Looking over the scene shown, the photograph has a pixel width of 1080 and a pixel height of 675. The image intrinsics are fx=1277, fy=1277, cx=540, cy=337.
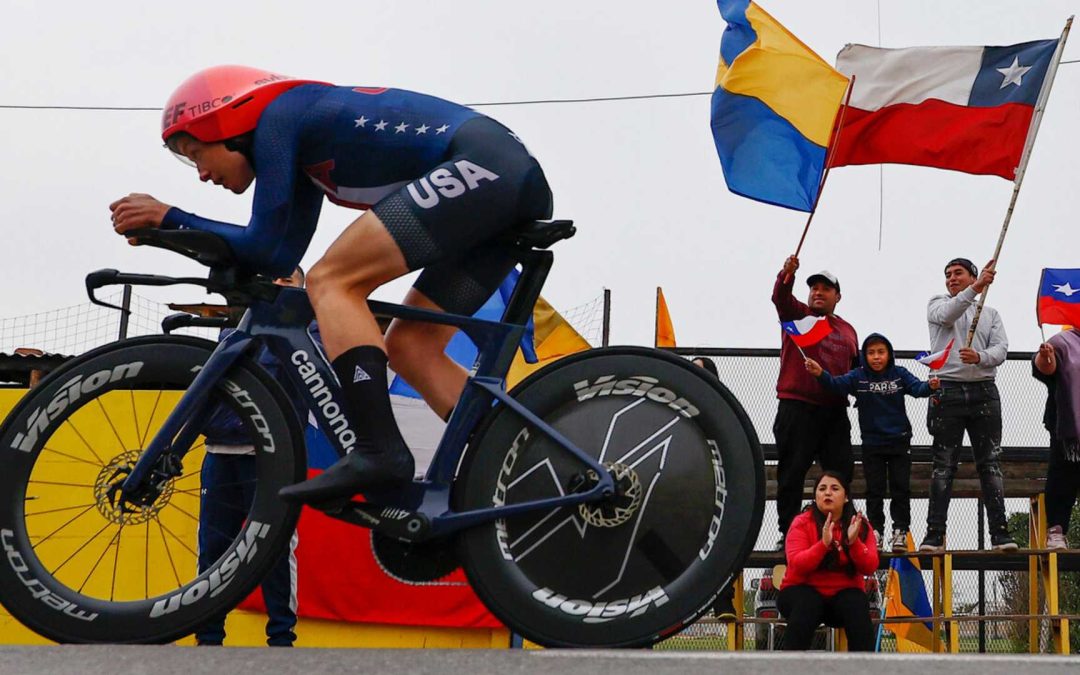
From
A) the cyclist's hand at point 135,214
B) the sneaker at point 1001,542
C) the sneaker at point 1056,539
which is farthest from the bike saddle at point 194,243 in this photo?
the sneaker at point 1056,539

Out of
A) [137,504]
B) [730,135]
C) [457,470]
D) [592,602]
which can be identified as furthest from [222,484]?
[730,135]

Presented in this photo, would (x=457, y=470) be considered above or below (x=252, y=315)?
below

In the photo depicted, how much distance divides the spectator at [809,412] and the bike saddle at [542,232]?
4.74 m

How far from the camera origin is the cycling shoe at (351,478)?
10.5 feet

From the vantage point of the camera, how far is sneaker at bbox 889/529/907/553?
845cm

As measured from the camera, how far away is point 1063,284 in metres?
8.74

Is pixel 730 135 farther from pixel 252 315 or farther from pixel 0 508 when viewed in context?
pixel 0 508

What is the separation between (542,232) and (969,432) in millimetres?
5531

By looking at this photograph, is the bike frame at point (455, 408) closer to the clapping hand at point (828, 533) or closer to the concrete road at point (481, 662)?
the concrete road at point (481, 662)

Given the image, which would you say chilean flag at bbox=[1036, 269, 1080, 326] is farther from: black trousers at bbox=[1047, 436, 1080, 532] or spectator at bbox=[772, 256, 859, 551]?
spectator at bbox=[772, 256, 859, 551]

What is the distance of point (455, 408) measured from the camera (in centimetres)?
345

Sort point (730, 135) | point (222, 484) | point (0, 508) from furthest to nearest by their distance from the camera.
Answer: point (730, 135) < point (222, 484) < point (0, 508)

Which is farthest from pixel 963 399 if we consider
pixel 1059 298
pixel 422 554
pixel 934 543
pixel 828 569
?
pixel 422 554

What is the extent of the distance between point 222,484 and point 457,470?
0.92 meters
